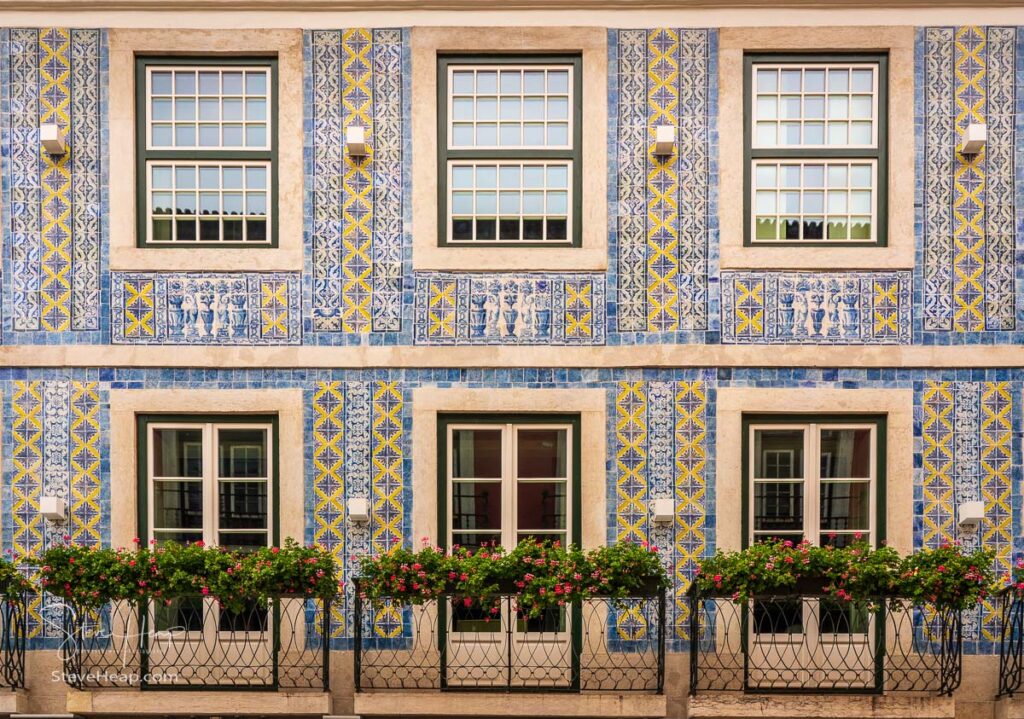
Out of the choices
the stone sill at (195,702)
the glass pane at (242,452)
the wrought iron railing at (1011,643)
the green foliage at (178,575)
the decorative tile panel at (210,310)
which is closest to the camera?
the green foliage at (178,575)

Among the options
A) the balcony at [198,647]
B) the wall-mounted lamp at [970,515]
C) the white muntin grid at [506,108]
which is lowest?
the balcony at [198,647]

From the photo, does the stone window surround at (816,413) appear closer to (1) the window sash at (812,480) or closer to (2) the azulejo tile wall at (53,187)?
(1) the window sash at (812,480)

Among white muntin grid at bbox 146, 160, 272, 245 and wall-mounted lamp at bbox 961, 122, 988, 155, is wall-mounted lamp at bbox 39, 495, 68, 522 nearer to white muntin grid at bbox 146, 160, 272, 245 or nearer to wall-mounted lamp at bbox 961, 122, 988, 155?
white muntin grid at bbox 146, 160, 272, 245

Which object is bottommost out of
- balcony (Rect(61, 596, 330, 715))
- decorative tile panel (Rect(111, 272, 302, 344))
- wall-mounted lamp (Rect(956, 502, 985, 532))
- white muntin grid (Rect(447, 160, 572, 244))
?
balcony (Rect(61, 596, 330, 715))

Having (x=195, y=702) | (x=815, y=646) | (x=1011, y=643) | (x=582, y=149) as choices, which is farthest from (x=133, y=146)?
(x=1011, y=643)

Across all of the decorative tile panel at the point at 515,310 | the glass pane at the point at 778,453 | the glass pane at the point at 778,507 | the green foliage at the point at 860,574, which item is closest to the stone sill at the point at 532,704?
the green foliage at the point at 860,574

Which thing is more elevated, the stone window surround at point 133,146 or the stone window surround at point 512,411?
the stone window surround at point 133,146

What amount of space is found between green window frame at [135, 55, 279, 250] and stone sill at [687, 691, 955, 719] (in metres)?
5.28

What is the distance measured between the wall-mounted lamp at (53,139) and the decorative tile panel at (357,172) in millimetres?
1980

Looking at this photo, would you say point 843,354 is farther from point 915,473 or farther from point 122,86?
point 122,86

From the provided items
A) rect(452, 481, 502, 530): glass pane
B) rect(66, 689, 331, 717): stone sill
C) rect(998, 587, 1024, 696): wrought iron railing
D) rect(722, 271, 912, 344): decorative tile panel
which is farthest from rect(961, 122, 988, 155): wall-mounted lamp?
rect(66, 689, 331, 717): stone sill

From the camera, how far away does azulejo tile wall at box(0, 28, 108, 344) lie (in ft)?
29.3

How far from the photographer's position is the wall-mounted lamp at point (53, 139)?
28.7 feet

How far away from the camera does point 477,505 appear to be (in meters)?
9.01
